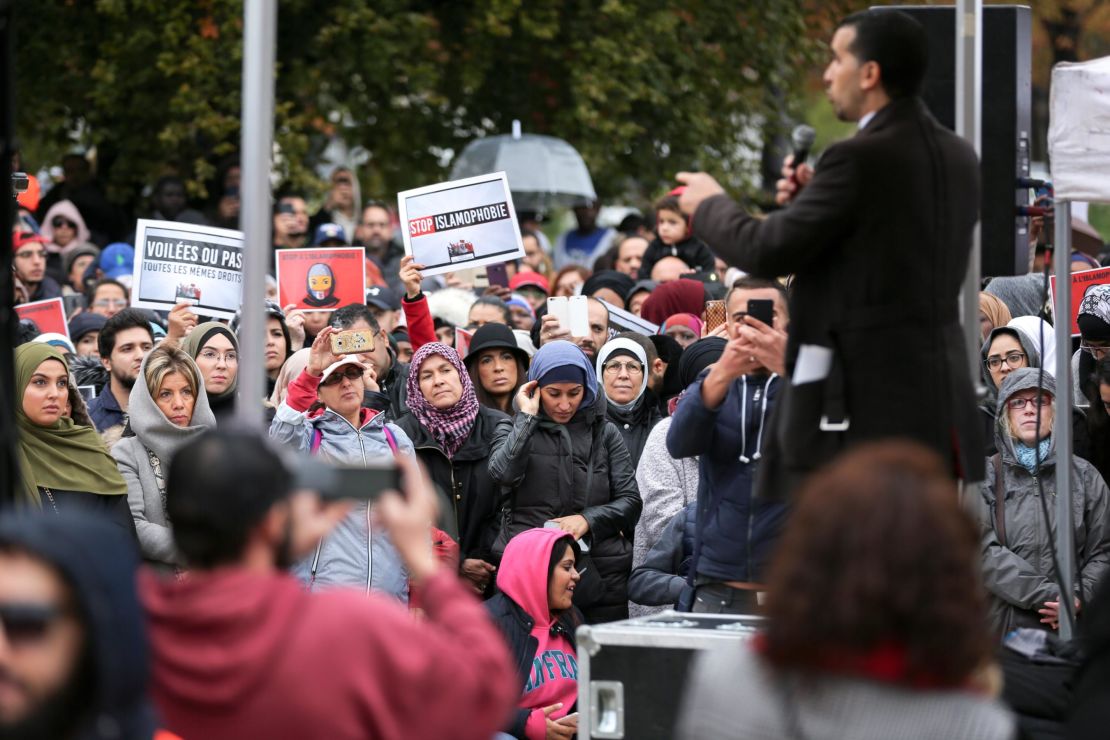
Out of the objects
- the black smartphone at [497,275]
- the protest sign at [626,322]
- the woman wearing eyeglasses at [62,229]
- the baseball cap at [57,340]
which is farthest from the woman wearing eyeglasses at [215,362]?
the woman wearing eyeglasses at [62,229]

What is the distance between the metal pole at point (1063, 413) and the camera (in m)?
5.71

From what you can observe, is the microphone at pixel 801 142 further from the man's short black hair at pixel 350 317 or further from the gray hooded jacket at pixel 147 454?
the man's short black hair at pixel 350 317

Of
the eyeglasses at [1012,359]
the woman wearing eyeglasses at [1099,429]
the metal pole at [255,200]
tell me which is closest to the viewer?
the metal pole at [255,200]

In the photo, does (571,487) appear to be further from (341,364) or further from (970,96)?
(970,96)

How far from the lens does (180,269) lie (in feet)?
29.3

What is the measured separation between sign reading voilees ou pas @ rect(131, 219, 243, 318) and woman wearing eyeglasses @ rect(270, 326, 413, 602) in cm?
183

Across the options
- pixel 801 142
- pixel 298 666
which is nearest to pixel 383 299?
pixel 801 142

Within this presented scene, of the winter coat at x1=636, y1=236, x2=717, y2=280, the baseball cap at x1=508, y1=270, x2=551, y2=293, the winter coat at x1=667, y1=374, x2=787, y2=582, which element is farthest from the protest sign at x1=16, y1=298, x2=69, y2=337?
the winter coat at x1=667, y1=374, x2=787, y2=582

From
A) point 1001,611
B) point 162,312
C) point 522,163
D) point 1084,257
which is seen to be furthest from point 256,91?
point 522,163

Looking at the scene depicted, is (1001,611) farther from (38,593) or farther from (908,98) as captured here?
(38,593)

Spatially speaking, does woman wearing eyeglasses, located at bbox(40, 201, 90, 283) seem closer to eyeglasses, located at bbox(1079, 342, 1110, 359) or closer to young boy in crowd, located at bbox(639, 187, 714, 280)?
young boy in crowd, located at bbox(639, 187, 714, 280)

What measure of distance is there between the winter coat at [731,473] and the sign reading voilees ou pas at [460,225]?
3548mm

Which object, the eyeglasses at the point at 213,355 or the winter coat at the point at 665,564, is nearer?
the winter coat at the point at 665,564

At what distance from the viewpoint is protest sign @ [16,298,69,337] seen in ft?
30.7
